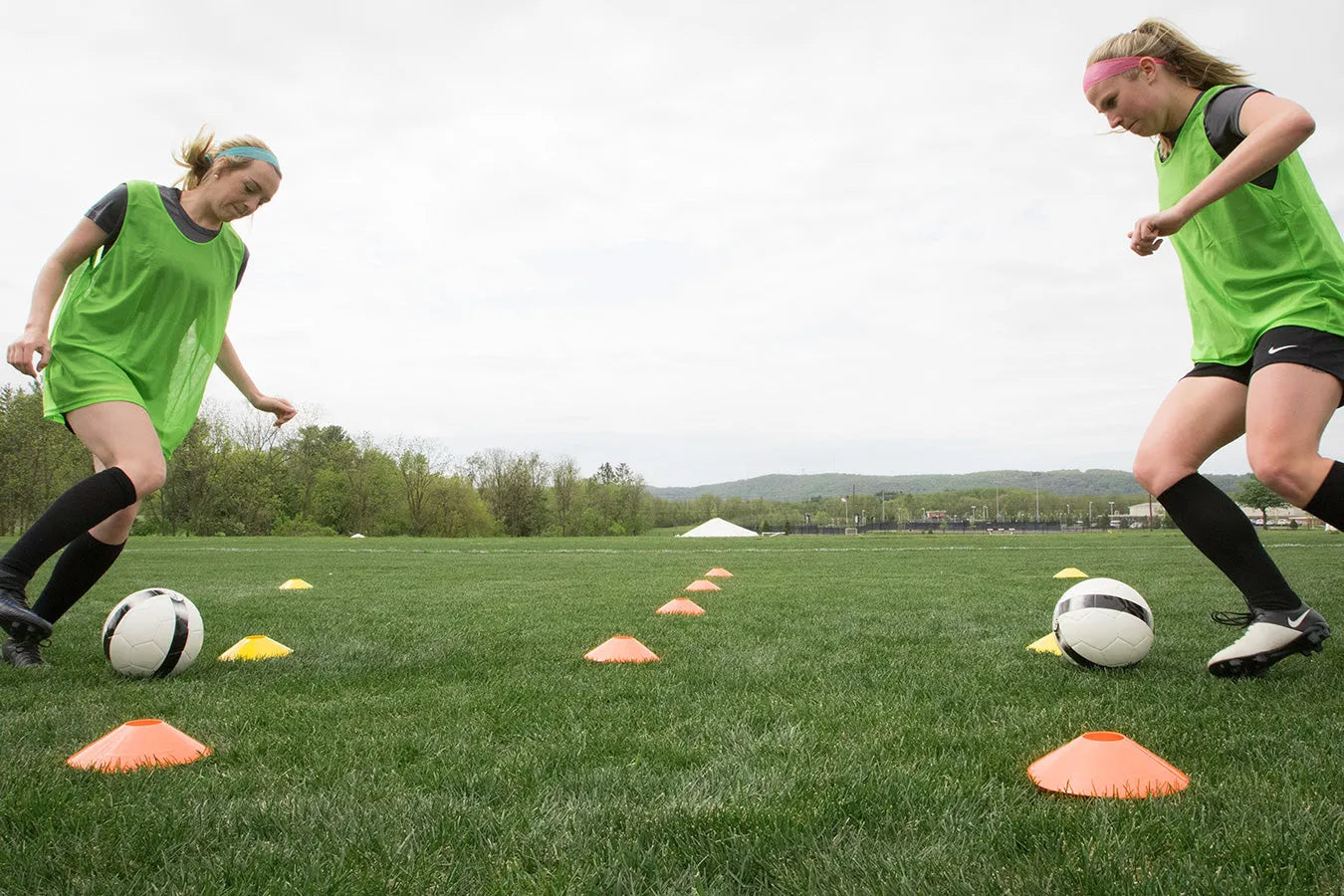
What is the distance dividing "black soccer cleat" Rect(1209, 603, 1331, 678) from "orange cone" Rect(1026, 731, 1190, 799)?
1.49m

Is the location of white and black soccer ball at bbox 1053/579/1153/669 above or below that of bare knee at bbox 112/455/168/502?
below

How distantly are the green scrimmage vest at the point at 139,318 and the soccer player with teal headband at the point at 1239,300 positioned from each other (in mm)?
4045

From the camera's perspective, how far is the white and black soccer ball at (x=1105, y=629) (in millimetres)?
3951

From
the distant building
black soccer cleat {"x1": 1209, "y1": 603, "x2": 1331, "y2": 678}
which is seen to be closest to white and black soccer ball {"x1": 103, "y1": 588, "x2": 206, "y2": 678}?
black soccer cleat {"x1": 1209, "y1": 603, "x2": 1331, "y2": 678}

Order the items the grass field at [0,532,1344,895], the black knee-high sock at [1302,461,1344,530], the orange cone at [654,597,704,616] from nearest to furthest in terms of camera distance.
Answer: the grass field at [0,532,1344,895]
the black knee-high sock at [1302,461,1344,530]
the orange cone at [654,597,704,616]

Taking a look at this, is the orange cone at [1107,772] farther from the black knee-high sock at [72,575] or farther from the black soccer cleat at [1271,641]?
the black knee-high sock at [72,575]

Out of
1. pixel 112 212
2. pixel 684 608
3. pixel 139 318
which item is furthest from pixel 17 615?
pixel 684 608

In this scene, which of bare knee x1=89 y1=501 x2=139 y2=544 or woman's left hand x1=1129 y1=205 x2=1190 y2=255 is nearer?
woman's left hand x1=1129 y1=205 x2=1190 y2=255

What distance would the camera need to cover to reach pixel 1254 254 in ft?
11.7

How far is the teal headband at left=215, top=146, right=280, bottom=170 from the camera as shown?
4242 mm

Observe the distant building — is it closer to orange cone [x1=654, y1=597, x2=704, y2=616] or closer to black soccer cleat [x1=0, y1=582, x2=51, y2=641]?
orange cone [x1=654, y1=597, x2=704, y2=616]

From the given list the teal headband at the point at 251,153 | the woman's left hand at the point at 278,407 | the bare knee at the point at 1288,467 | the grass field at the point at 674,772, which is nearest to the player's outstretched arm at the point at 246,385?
the woman's left hand at the point at 278,407

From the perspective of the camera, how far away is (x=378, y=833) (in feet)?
6.70

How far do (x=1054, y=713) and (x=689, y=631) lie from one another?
2.83 meters
